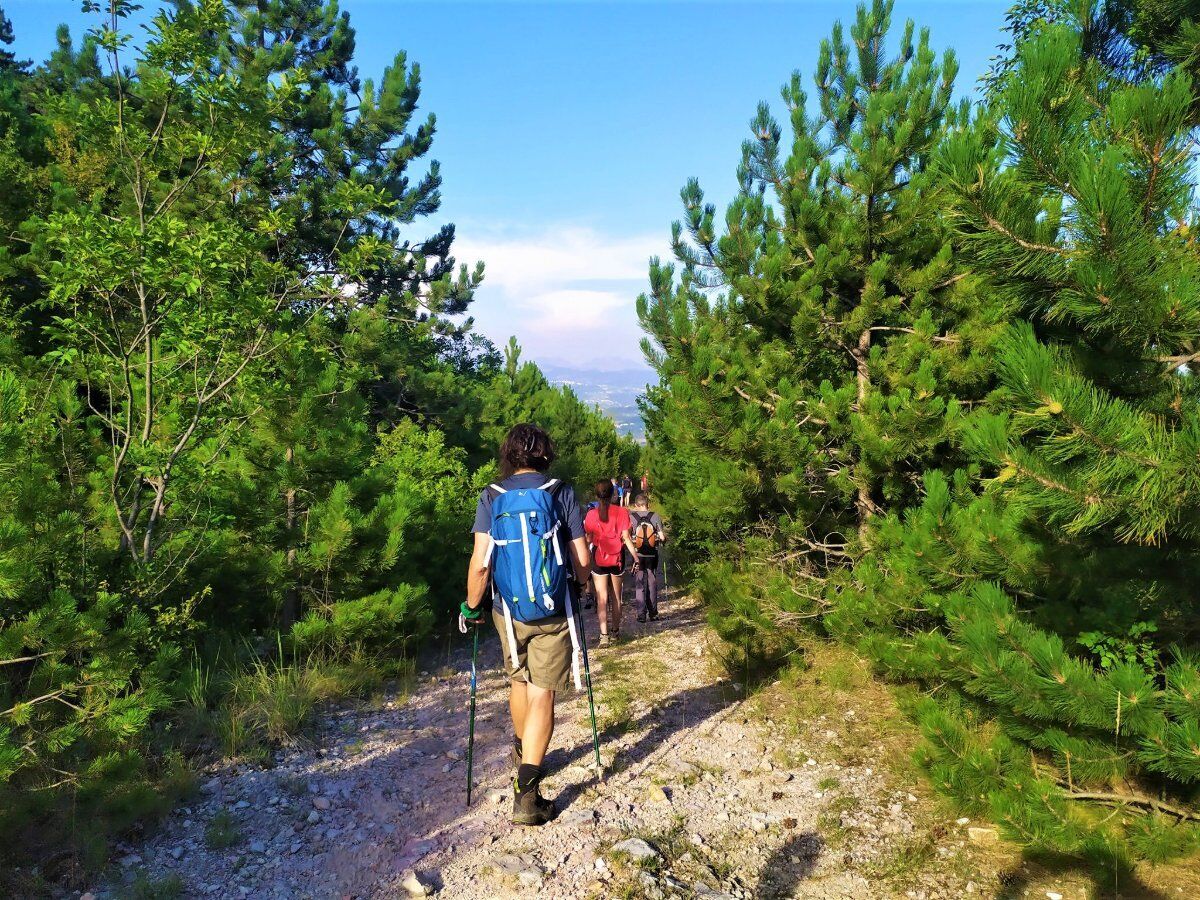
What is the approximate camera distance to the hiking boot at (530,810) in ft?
11.8

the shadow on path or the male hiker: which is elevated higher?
the male hiker

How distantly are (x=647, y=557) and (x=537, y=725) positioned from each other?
15.3 ft

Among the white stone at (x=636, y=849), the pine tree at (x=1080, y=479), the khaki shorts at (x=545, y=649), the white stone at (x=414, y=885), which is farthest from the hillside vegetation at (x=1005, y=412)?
the white stone at (x=414, y=885)

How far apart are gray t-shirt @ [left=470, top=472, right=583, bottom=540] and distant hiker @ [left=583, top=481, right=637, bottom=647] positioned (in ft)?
10.8

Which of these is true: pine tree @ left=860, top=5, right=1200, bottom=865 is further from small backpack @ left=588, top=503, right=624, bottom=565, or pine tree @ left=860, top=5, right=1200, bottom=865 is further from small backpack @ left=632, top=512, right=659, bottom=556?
small backpack @ left=632, top=512, right=659, bottom=556

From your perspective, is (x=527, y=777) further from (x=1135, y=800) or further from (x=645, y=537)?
(x=645, y=537)

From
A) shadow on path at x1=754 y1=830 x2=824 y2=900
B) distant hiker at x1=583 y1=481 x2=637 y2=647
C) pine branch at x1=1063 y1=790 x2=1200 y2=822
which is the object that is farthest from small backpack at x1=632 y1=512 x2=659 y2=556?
pine branch at x1=1063 y1=790 x2=1200 y2=822

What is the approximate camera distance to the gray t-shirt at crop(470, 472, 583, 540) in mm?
3674

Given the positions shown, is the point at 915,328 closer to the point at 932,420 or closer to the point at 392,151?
the point at 932,420

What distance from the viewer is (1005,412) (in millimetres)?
2785

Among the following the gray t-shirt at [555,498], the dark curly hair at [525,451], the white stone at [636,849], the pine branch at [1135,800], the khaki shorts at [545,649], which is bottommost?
the white stone at [636,849]

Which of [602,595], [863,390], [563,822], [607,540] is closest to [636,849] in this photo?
[563,822]

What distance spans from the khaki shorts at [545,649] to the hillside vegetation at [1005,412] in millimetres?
1811

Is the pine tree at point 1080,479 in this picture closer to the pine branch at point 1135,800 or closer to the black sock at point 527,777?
A: the pine branch at point 1135,800
